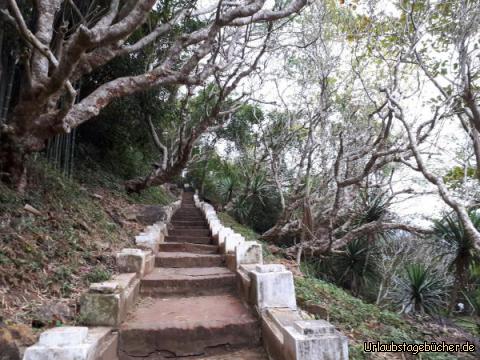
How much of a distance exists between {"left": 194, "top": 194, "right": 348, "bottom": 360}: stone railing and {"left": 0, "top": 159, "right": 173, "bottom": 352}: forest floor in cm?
163

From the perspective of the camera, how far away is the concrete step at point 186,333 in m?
2.91

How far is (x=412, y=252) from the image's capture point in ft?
34.6

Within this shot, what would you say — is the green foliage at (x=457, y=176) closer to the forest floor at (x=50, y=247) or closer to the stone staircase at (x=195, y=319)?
the stone staircase at (x=195, y=319)

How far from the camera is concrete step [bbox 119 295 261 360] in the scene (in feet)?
9.53

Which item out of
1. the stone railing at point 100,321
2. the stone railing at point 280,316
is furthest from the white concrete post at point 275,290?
the stone railing at point 100,321

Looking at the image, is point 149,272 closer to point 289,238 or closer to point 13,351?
point 13,351

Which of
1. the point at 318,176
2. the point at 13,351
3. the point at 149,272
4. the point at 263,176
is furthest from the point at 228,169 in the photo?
the point at 13,351

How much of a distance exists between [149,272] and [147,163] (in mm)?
8891

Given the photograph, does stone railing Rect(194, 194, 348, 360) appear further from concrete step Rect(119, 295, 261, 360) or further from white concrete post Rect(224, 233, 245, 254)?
concrete step Rect(119, 295, 261, 360)

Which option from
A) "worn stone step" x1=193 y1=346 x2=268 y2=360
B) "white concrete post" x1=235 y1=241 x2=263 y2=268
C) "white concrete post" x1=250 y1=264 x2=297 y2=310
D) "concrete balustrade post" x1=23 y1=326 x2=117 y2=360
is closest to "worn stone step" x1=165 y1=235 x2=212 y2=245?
"white concrete post" x1=235 y1=241 x2=263 y2=268

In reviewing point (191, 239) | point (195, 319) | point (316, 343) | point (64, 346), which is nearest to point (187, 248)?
point (191, 239)

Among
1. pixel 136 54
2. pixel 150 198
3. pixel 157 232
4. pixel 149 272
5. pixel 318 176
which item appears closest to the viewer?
pixel 149 272

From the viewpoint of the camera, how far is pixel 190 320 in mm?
3248

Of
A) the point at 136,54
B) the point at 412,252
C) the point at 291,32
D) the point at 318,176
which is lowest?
the point at 412,252
